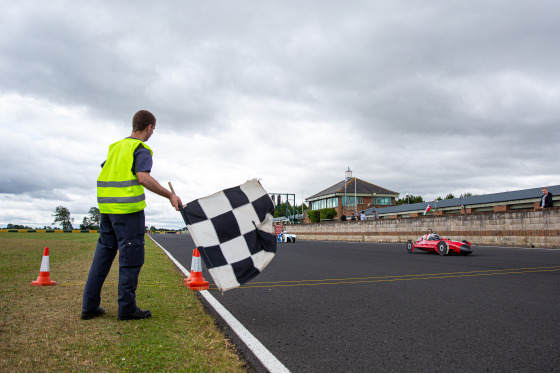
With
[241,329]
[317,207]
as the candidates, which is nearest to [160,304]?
[241,329]

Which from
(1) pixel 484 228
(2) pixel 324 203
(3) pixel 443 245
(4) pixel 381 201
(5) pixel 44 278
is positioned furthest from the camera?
(2) pixel 324 203

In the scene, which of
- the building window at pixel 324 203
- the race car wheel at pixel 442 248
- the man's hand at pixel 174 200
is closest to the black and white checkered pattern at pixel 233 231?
the man's hand at pixel 174 200

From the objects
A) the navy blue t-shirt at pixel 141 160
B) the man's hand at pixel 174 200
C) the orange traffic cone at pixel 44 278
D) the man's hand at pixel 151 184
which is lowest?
the orange traffic cone at pixel 44 278

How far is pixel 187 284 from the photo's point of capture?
6242 mm

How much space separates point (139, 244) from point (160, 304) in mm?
1182

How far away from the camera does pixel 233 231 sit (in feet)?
13.3

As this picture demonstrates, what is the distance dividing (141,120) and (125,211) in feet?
3.23

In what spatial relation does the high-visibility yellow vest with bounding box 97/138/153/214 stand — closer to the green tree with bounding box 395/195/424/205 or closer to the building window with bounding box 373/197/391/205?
the building window with bounding box 373/197/391/205

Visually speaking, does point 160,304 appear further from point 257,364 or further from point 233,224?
point 257,364

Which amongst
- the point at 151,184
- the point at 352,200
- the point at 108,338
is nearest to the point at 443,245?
the point at 151,184

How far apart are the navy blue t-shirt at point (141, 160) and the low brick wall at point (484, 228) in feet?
62.7

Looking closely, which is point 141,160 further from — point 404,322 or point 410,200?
point 410,200

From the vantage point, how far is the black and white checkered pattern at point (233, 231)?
3.93 m

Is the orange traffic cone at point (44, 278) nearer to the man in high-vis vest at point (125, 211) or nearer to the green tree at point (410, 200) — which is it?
the man in high-vis vest at point (125, 211)
